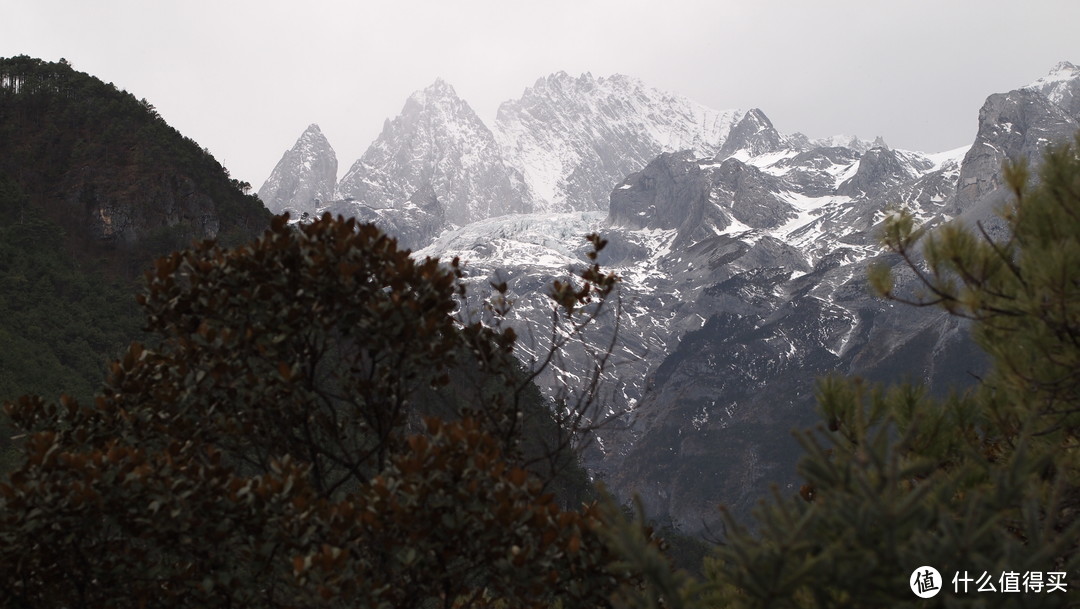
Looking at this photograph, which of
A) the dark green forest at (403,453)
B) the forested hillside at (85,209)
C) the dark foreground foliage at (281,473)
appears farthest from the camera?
the forested hillside at (85,209)

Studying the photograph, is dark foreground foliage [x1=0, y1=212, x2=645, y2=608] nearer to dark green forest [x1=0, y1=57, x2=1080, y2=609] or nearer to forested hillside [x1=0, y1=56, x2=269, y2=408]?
dark green forest [x1=0, y1=57, x2=1080, y2=609]

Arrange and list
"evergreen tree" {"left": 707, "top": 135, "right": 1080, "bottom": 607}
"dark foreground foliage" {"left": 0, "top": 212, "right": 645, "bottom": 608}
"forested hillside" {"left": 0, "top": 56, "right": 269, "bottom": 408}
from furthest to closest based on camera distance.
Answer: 1. "forested hillside" {"left": 0, "top": 56, "right": 269, "bottom": 408}
2. "dark foreground foliage" {"left": 0, "top": 212, "right": 645, "bottom": 608}
3. "evergreen tree" {"left": 707, "top": 135, "right": 1080, "bottom": 607}

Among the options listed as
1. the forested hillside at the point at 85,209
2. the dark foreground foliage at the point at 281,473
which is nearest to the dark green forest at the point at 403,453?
the dark foreground foliage at the point at 281,473

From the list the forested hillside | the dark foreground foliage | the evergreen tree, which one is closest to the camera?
the evergreen tree

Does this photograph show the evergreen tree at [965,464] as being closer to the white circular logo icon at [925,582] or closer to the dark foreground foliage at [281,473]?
the white circular logo icon at [925,582]

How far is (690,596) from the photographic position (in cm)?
376

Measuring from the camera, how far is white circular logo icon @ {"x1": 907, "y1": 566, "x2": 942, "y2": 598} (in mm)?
3512

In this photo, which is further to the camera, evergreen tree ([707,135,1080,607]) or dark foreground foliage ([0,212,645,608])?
dark foreground foliage ([0,212,645,608])

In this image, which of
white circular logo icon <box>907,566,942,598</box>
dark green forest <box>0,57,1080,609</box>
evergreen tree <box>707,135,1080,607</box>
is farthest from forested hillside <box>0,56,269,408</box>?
white circular logo icon <box>907,566,942,598</box>

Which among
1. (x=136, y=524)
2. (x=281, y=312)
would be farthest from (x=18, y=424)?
(x=281, y=312)

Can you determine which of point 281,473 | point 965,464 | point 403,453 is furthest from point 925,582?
point 281,473

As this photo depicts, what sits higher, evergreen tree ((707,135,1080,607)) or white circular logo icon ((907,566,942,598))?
evergreen tree ((707,135,1080,607))

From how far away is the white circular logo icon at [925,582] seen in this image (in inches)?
138

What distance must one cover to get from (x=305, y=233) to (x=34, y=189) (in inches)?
2353
